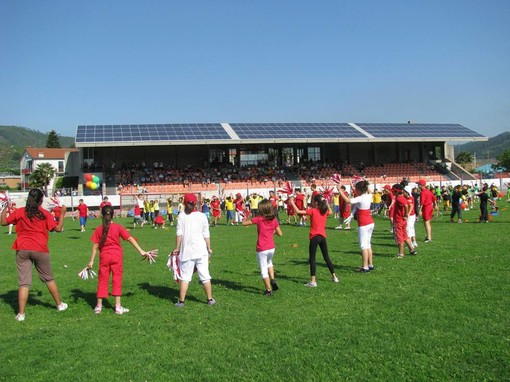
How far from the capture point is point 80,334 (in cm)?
616

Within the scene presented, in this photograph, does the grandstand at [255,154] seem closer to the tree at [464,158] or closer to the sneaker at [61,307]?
the sneaker at [61,307]

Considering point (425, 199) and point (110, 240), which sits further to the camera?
point (425, 199)

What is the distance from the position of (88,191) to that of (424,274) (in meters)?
33.0

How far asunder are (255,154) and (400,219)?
37728 mm

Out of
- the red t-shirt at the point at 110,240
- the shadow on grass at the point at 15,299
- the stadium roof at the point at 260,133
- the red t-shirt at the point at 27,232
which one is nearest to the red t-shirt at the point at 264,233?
the red t-shirt at the point at 110,240

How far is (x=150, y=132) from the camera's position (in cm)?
4391

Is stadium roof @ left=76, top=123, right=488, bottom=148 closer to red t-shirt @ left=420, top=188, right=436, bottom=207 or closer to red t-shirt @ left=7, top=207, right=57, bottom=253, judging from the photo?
red t-shirt @ left=420, top=188, right=436, bottom=207

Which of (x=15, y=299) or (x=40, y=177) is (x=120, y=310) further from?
(x=40, y=177)

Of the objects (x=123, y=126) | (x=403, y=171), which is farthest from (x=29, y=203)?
(x=403, y=171)

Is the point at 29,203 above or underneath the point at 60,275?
above

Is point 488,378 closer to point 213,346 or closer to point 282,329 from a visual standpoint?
point 282,329

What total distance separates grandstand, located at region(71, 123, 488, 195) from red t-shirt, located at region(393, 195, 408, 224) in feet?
92.8

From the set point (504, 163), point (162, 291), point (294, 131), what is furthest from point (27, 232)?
point (504, 163)

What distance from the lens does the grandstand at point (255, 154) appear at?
4212 centimetres
